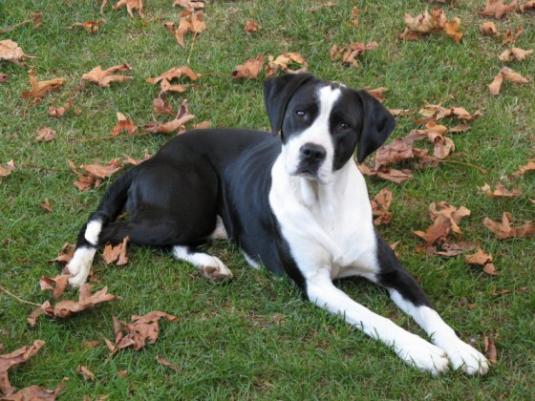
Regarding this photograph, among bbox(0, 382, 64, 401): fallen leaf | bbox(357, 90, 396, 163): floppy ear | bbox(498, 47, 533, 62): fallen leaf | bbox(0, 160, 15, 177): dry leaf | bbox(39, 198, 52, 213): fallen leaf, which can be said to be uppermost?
bbox(357, 90, 396, 163): floppy ear

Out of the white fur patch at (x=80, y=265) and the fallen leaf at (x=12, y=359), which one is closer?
the fallen leaf at (x=12, y=359)

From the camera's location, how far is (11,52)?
7297mm

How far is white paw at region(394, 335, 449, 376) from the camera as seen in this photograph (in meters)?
4.07

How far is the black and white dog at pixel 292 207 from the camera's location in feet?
14.4

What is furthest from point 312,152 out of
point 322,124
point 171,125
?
point 171,125

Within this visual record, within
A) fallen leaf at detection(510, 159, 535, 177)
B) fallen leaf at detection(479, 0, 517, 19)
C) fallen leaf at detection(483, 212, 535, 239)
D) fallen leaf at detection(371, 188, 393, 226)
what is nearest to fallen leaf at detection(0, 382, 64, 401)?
fallen leaf at detection(371, 188, 393, 226)

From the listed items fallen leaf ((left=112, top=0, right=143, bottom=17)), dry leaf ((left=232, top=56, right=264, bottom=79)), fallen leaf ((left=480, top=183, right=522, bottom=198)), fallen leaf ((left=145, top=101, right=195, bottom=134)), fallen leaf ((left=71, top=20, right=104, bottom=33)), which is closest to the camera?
fallen leaf ((left=480, top=183, right=522, bottom=198))

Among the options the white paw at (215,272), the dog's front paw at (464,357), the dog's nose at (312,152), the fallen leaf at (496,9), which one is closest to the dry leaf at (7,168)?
the white paw at (215,272)

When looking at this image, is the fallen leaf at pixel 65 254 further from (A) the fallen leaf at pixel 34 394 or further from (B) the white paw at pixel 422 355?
(B) the white paw at pixel 422 355

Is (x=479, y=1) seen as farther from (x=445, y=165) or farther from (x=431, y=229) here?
(x=431, y=229)

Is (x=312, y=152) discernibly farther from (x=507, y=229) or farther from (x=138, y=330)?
(x=507, y=229)

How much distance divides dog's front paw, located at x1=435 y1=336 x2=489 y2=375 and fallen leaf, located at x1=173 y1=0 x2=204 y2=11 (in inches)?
175

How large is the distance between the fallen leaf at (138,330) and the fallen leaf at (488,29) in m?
3.91

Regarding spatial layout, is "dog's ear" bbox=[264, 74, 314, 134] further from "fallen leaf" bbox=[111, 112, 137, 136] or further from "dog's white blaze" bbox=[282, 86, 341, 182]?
"fallen leaf" bbox=[111, 112, 137, 136]
